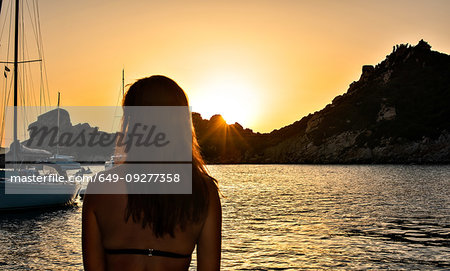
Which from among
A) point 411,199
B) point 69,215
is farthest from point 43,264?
point 411,199

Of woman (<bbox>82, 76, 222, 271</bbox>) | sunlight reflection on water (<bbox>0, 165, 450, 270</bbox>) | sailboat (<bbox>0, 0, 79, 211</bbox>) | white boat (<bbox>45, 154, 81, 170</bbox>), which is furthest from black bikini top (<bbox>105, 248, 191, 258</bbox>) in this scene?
white boat (<bbox>45, 154, 81, 170</bbox>)

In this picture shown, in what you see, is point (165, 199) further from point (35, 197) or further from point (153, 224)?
point (35, 197)

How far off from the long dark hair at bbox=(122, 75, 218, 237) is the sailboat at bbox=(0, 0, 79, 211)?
1124 inches

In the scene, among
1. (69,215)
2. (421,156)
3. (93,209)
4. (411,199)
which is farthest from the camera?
(421,156)

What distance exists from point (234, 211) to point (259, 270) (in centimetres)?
1947

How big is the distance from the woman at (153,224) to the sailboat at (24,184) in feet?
93.4

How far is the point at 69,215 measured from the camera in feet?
99.8

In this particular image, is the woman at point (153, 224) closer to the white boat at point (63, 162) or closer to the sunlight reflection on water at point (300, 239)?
the sunlight reflection on water at point (300, 239)

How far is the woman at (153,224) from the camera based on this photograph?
84.0 inches

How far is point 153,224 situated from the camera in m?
2.17

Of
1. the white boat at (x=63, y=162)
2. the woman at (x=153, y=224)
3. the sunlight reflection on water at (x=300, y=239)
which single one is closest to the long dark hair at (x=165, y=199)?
the woman at (x=153, y=224)

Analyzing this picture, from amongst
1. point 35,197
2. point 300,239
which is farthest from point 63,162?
point 300,239

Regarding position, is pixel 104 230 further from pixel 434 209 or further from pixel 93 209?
pixel 434 209

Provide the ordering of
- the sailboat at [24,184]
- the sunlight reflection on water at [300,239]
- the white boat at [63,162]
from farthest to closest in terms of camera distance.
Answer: the white boat at [63,162], the sailboat at [24,184], the sunlight reflection on water at [300,239]
